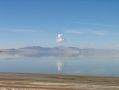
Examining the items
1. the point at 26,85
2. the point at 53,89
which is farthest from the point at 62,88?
the point at 26,85

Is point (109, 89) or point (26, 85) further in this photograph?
point (26, 85)

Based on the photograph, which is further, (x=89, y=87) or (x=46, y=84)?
(x=46, y=84)

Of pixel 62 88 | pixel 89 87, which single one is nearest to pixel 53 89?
pixel 62 88

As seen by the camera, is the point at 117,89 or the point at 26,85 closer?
the point at 117,89

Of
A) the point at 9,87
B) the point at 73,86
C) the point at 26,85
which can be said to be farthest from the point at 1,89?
the point at 73,86

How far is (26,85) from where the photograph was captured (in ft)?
172

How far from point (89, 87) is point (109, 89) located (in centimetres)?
276

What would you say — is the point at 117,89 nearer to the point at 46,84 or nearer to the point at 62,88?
the point at 62,88

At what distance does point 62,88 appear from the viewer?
49.4m

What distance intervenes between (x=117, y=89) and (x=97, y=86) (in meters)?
3.27

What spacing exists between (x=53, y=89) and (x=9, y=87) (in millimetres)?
5104

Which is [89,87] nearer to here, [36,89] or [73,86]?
[73,86]

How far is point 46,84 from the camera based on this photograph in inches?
2095

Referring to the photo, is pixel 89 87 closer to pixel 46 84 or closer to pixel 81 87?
pixel 81 87
